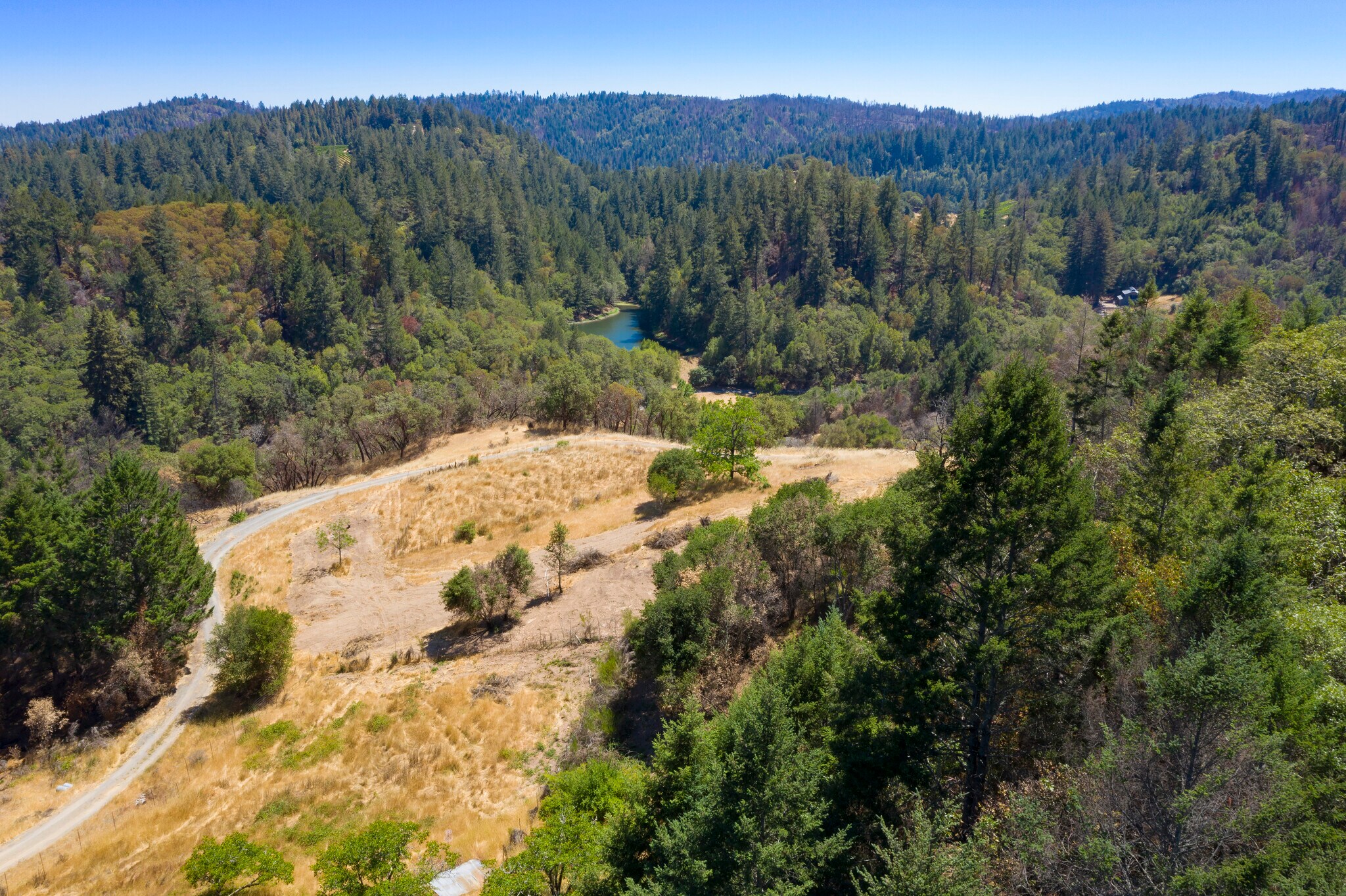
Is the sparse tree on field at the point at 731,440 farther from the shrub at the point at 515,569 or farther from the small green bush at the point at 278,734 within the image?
the small green bush at the point at 278,734

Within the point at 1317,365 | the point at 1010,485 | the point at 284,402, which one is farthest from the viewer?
the point at 284,402

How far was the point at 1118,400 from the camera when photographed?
47844 mm

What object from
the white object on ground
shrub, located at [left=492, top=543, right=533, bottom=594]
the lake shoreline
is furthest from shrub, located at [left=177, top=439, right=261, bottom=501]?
the lake shoreline

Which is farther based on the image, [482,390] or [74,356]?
[74,356]

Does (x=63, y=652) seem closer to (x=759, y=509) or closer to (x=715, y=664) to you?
(x=715, y=664)

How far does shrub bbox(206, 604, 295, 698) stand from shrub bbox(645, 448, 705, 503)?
25.5 metres

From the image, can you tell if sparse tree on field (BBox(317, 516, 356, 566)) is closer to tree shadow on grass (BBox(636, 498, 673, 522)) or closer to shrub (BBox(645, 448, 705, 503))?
tree shadow on grass (BBox(636, 498, 673, 522))

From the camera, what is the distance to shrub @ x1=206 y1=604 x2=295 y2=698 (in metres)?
34.5

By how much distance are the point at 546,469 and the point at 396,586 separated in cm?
1737

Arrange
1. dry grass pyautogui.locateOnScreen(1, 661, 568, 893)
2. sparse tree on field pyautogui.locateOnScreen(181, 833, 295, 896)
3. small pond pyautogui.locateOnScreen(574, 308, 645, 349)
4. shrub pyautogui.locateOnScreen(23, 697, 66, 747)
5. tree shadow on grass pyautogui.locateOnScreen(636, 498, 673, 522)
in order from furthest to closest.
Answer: small pond pyautogui.locateOnScreen(574, 308, 645, 349)
tree shadow on grass pyautogui.locateOnScreen(636, 498, 673, 522)
shrub pyautogui.locateOnScreen(23, 697, 66, 747)
dry grass pyautogui.locateOnScreen(1, 661, 568, 893)
sparse tree on field pyautogui.locateOnScreen(181, 833, 295, 896)

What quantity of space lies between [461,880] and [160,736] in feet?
67.9

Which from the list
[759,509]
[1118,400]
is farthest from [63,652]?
[1118,400]

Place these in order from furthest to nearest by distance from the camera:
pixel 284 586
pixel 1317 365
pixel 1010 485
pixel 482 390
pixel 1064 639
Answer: pixel 482 390 → pixel 284 586 → pixel 1317 365 → pixel 1064 639 → pixel 1010 485

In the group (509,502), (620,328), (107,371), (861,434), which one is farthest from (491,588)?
(620,328)
